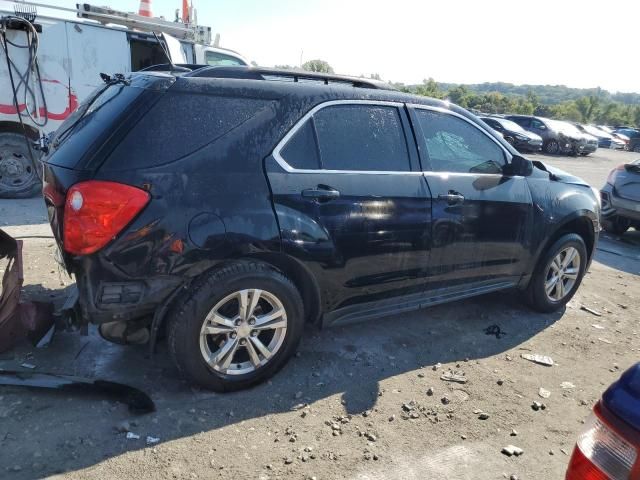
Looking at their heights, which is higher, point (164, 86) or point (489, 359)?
point (164, 86)

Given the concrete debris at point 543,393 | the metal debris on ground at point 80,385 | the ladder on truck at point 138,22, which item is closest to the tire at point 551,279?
the concrete debris at point 543,393

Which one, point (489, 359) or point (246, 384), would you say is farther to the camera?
point (489, 359)

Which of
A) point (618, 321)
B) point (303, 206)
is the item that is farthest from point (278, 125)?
point (618, 321)

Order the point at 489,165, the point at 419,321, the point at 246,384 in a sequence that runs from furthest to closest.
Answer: the point at 419,321 < the point at 489,165 < the point at 246,384

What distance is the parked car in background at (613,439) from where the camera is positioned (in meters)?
1.44

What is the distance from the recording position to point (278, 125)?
3035 mm

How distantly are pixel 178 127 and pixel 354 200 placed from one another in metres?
1.16

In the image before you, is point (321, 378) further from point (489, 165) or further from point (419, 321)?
point (489, 165)

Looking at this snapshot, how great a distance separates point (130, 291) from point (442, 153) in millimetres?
2394

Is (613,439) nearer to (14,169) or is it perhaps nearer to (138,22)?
(14,169)

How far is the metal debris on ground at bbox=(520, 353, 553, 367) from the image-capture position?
12.6 feet

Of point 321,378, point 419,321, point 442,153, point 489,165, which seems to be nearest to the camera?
point 321,378

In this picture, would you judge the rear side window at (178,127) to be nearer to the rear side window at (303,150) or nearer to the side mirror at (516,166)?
the rear side window at (303,150)

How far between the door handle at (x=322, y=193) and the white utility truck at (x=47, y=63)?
437cm
